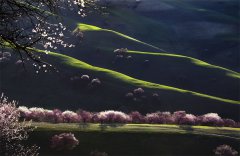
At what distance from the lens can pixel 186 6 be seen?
16412 centimetres

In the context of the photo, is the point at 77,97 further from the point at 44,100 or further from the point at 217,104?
the point at 217,104

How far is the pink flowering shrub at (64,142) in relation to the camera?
114 ft

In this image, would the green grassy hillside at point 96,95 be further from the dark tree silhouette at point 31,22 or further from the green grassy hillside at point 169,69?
the dark tree silhouette at point 31,22

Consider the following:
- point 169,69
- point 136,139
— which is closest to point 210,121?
point 136,139

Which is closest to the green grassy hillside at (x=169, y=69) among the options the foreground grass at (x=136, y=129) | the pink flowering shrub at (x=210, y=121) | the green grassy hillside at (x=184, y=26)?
the green grassy hillside at (x=184, y=26)

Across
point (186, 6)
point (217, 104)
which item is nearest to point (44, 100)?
point (217, 104)

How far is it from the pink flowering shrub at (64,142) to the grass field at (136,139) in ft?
1.65

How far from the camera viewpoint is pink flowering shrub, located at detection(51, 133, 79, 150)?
3475 cm

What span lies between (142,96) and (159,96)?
303 cm

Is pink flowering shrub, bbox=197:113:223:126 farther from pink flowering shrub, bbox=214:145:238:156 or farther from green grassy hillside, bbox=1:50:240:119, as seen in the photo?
green grassy hillside, bbox=1:50:240:119

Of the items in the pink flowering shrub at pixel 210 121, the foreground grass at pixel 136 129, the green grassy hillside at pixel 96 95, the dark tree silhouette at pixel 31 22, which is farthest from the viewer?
the green grassy hillside at pixel 96 95

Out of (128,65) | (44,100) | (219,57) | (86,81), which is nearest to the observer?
(44,100)

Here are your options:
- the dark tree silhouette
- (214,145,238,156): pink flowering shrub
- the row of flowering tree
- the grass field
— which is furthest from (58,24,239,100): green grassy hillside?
the dark tree silhouette

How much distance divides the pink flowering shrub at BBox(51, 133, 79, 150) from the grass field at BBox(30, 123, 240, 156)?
0.50m
